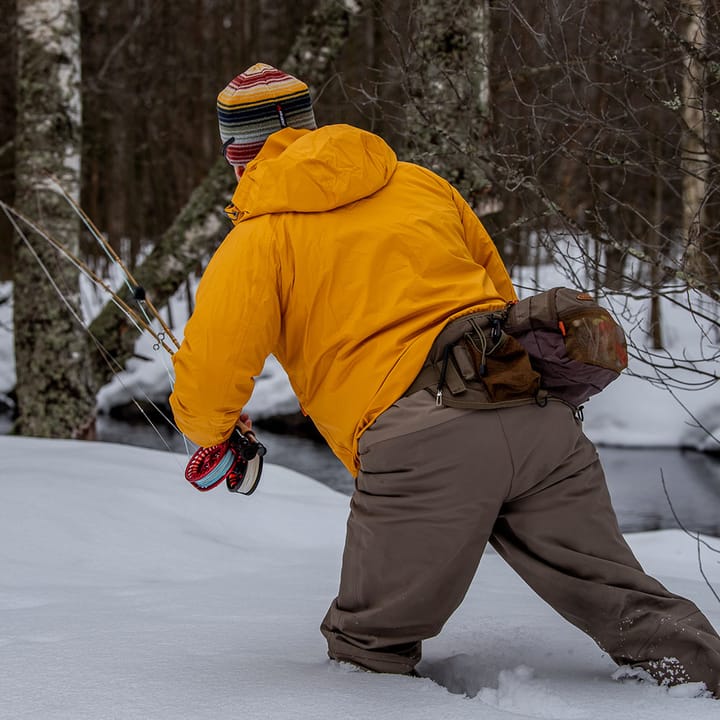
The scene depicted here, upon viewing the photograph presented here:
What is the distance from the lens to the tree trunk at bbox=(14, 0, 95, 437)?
21.5 feet

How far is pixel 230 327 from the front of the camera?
200 cm

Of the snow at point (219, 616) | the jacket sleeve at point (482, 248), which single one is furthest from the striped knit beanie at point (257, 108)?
the snow at point (219, 616)

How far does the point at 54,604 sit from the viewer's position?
2742mm

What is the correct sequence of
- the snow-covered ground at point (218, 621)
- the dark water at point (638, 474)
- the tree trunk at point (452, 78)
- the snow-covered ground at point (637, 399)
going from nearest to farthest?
the snow-covered ground at point (218, 621), the tree trunk at point (452, 78), the dark water at point (638, 474), the snow-covered ground at point (637, 399)

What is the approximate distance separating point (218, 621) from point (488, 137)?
256 centimetres

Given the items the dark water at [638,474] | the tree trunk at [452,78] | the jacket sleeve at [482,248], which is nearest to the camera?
the jacket sleeve at [482,248]

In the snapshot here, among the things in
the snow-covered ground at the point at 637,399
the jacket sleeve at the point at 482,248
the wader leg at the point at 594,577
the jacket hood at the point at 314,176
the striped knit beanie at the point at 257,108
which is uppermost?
the striped knit beanie at the point at 257,108

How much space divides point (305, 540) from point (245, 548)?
386mm

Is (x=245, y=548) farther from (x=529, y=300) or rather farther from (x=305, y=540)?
(x=529, y=300)

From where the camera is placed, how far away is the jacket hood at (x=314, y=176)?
1999mm

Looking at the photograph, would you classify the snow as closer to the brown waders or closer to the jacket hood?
the brown waders

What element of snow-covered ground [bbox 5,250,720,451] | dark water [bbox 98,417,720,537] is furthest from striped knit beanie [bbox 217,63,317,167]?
snow-covered ground [bbox 5,250,720,451]

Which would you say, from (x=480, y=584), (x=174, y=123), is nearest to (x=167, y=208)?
(x=174, y=123)

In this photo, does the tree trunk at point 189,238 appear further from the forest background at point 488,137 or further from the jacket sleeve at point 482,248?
the jacket sleeve at point 482,248
